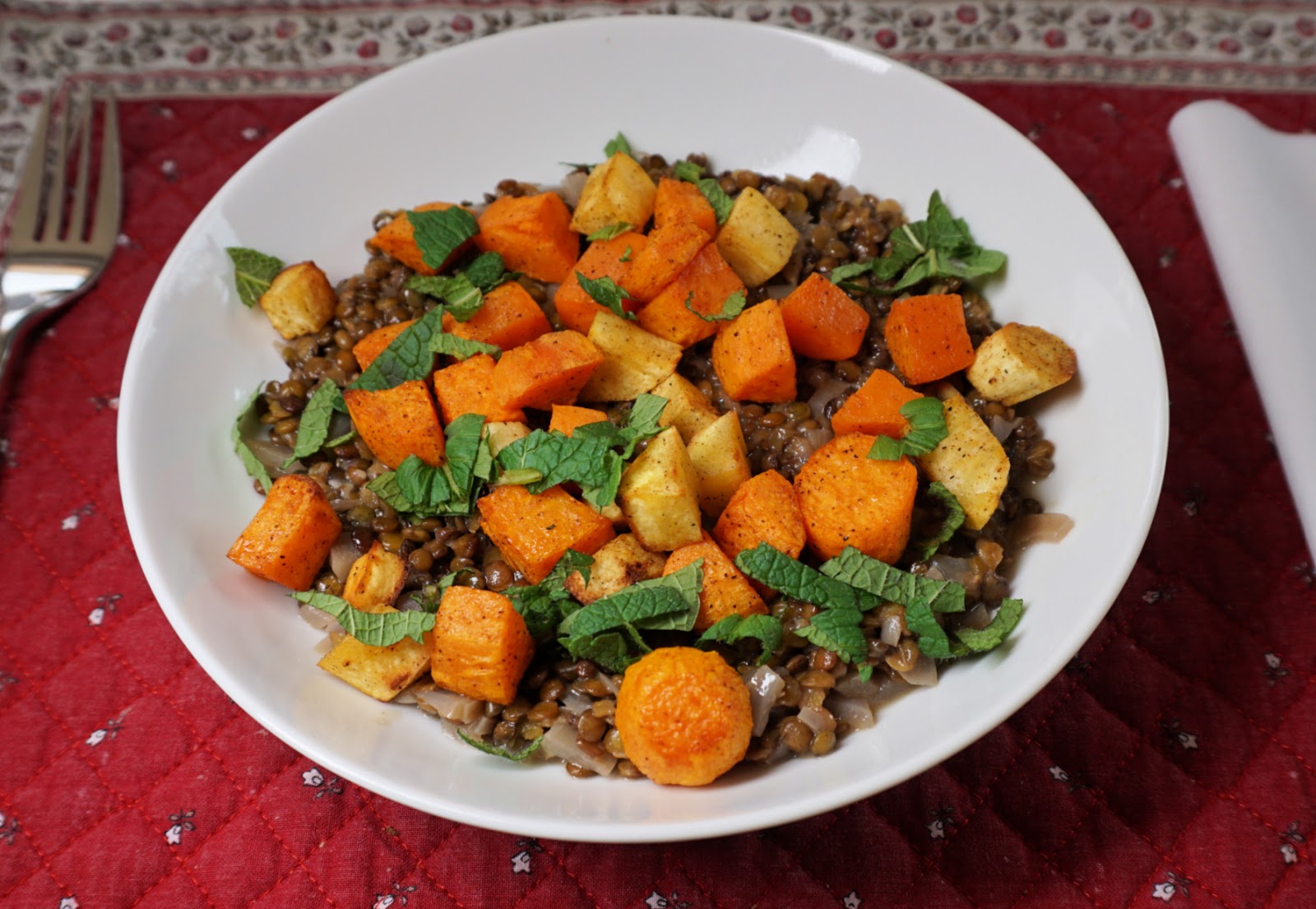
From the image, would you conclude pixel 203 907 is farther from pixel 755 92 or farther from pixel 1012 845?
pixel 755 92

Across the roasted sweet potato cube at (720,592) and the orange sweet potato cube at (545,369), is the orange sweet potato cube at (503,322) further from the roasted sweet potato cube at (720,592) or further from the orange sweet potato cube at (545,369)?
the roasted sweet potato cube at (720,592)

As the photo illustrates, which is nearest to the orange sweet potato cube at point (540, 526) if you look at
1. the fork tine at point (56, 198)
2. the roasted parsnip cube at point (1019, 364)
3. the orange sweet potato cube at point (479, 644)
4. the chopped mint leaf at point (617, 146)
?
the orange sweet potato cube at point (479, 644)

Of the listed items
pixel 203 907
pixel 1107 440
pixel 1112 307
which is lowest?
pixel 203 907

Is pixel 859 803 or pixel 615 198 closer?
pixel 859 803

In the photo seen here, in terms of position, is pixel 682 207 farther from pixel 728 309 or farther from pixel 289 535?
pixel 289 535

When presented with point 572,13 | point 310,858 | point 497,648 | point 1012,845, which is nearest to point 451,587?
point 497,648

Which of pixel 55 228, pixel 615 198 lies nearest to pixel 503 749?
pixel 615 198
